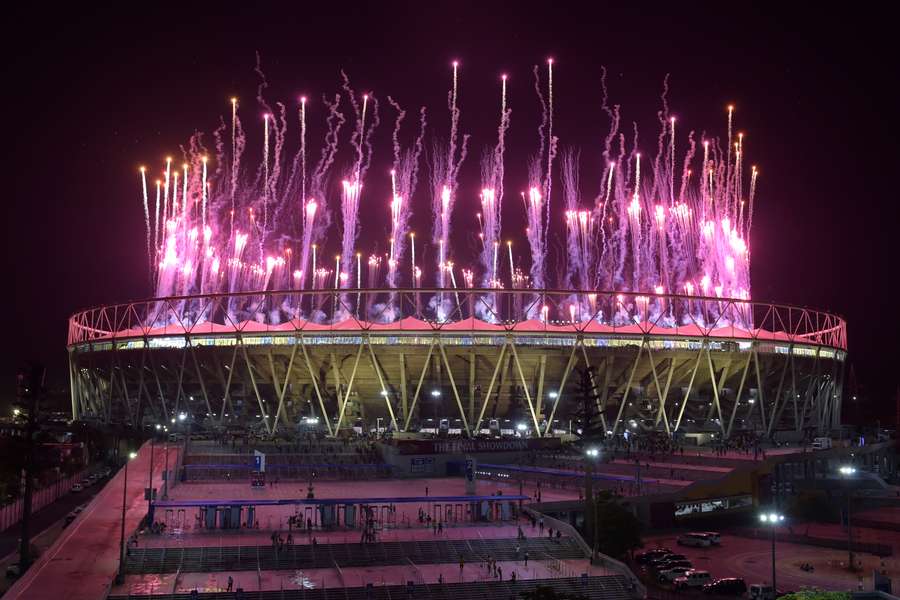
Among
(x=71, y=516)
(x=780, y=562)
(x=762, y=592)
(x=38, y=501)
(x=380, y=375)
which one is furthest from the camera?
(x=380, y=375)

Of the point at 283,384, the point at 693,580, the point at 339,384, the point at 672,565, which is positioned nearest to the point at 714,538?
the point at 672,565

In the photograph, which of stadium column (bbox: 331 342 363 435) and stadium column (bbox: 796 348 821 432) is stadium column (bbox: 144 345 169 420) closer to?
stadium column (bbox: 331 342 363 435)

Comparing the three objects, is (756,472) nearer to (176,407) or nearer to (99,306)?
(176,407)

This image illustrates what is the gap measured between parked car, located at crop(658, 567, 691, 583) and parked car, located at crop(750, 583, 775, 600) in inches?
144

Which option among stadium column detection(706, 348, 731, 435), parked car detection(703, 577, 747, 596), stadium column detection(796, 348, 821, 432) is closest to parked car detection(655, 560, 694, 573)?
parked car detection(703, 577, 747, 596)

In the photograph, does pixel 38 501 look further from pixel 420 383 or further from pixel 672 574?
pixel 672 574

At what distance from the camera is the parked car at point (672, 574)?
132ft

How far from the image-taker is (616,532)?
4244cm

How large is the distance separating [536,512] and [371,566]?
36.9 feet

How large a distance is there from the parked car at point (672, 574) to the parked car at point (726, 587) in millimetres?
1696

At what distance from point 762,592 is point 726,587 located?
1.94 meters

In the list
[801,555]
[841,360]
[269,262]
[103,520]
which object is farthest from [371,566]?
[841,360]

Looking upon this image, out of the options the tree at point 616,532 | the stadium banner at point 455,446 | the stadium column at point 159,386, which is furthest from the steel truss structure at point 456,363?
the tree at point 616,532

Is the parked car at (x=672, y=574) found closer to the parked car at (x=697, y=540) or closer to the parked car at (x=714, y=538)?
the parked car at (x=697, y=540)
